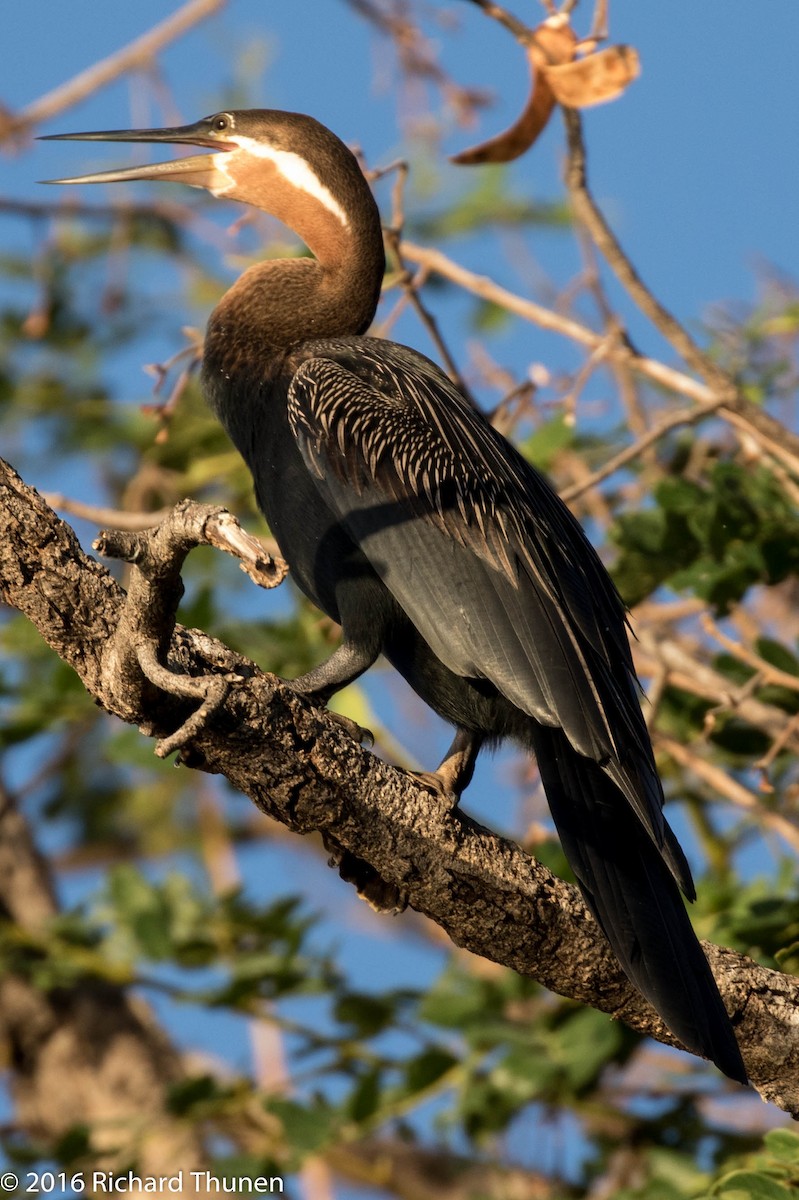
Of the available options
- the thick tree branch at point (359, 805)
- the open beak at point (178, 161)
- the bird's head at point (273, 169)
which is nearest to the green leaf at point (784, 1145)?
the thick tree branch at point (359, 805)

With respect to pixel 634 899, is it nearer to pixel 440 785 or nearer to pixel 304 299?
pixel 440 785

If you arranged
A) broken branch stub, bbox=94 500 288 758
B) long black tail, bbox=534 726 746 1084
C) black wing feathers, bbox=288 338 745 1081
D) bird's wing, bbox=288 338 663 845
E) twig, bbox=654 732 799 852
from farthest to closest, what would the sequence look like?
twig, bbox=654 732 799 852 → bird's wing, bbox=288 338 663 845 → black wing feathers, bbox=288 338 745 1081 → long black tail, bbox=534 726 746 1084 → broken branch stub, bbox=94 500 288 758

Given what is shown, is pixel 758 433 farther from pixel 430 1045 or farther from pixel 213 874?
pixel 213 874

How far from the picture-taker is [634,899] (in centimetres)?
241

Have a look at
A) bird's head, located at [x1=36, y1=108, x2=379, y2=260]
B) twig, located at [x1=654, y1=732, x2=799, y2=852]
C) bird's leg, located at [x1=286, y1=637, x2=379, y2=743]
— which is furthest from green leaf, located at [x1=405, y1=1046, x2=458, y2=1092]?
bird's head, located at [x1=36, y1=108, x2=379, y2=260]

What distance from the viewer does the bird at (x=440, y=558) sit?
2443mm

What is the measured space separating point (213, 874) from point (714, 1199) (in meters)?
3.20

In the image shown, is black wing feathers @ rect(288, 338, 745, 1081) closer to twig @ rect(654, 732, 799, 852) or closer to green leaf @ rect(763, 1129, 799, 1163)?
green leaf @ rect(763, 1129, 799, 1163)

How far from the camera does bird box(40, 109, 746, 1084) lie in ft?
8.02

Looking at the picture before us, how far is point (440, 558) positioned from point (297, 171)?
3.92 ft

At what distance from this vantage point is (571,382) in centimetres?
387

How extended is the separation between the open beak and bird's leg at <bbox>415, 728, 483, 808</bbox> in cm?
156

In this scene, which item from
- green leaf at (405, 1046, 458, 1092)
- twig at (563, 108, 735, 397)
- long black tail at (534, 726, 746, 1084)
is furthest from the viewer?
green leaf at (405, 1046, 458, 1092)
